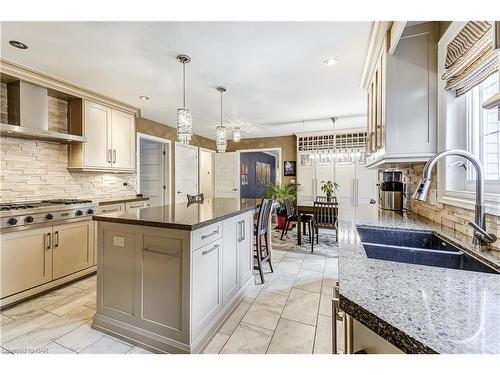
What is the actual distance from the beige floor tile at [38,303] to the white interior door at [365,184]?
17.5 ft

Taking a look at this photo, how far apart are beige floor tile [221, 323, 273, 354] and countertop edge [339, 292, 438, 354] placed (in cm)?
139

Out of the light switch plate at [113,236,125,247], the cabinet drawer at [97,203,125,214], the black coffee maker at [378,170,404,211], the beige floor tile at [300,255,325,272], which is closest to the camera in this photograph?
the light switch plate at [113,236,125,247]

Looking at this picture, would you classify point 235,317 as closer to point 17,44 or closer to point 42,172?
point 42,172

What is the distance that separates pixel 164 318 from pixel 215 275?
46 centimetres

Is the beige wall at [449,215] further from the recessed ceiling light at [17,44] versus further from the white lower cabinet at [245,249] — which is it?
the recessed ceiling light at [17,44]

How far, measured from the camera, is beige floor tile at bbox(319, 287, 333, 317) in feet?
7.25

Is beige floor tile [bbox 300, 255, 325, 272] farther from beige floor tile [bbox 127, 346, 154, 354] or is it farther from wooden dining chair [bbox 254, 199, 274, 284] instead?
beige floor tile [bbox 127, 346, 154, 354]

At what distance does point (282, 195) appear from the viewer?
5355mm

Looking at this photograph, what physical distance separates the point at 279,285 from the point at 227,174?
14.1 feet

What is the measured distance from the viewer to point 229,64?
2.54 metres

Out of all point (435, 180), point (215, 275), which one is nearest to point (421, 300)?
point (435, 180)

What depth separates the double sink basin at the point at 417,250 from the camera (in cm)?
107

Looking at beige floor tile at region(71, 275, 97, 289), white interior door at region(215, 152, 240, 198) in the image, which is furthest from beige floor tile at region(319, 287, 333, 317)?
white interior door at region(215, 152, 240, 198)

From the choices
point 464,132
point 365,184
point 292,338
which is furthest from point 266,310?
point 365,184
